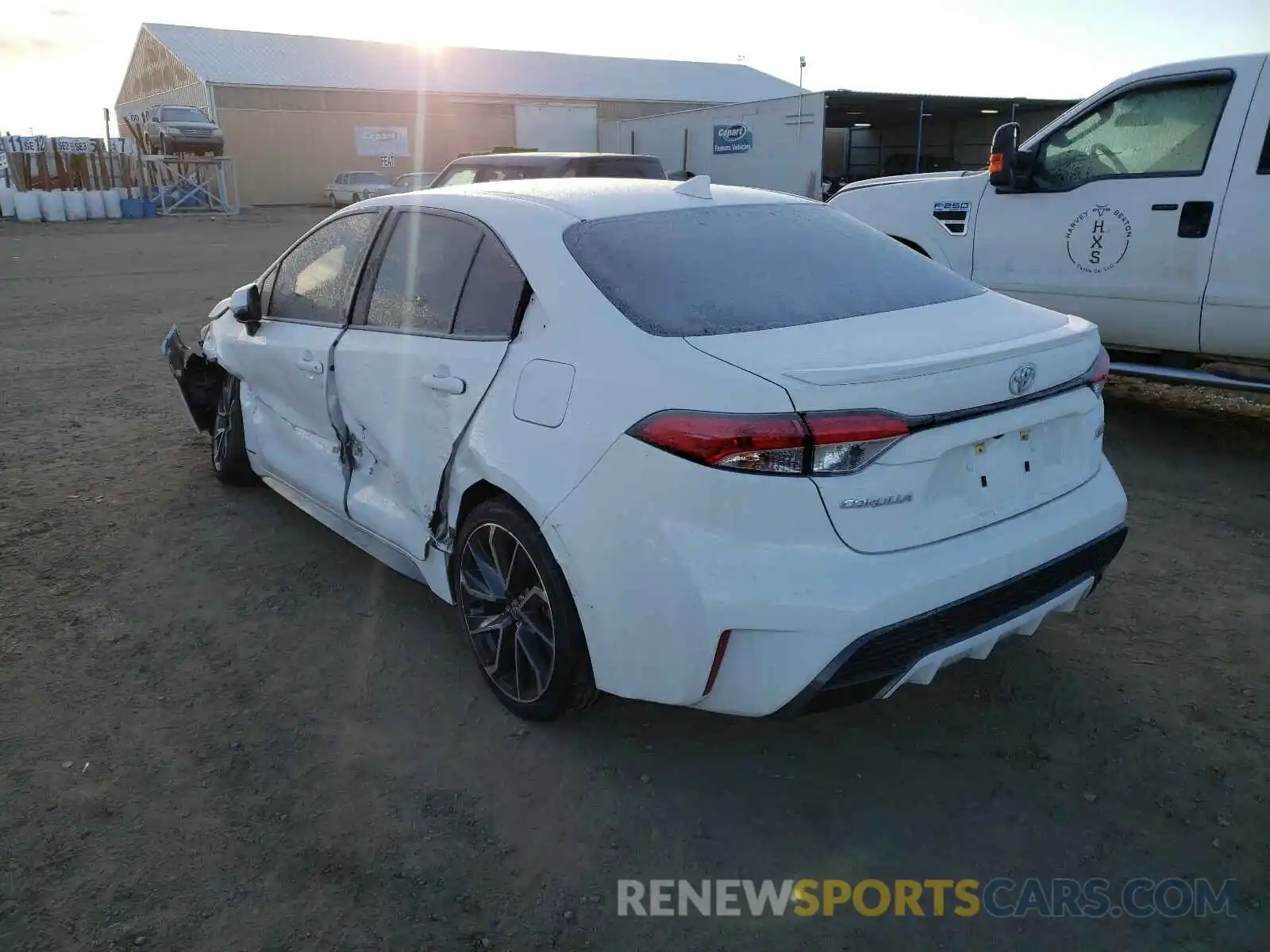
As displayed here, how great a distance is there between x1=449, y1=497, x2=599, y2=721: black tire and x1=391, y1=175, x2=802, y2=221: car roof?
1030 millimetres

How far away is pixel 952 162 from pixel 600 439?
27.1 m

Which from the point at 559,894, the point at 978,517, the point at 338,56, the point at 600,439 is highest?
the point at 338,56

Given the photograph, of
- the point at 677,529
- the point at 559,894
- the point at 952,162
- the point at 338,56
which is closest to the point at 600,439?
the point at 677,529

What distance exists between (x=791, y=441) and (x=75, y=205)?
31832 mm

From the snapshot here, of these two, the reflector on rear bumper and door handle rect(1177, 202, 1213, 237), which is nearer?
the reflector on rear bumper

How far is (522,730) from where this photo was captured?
9.98 feet

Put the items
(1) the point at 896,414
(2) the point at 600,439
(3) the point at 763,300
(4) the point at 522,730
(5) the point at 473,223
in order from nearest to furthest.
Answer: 1. (1) the point at 896,414
2. (2) the point at 600,439
3. (3) the point at 763,300
4. (4) the point at 522,730
5. (5) the point at 473,223

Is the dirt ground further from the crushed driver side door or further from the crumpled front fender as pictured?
the crumpled front fender

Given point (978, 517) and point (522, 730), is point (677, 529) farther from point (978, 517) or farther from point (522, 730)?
point (522, 730)

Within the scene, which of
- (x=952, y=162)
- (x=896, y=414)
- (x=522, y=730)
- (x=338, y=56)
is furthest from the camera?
(x=338, y=56)

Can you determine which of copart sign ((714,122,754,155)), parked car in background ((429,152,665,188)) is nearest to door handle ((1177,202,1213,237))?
parked car in background ((429,152,665,188))

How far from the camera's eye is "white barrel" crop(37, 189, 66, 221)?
27703 mm

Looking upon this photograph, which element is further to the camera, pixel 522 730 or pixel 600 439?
pixel 522 730

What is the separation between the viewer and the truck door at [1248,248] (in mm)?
5121
